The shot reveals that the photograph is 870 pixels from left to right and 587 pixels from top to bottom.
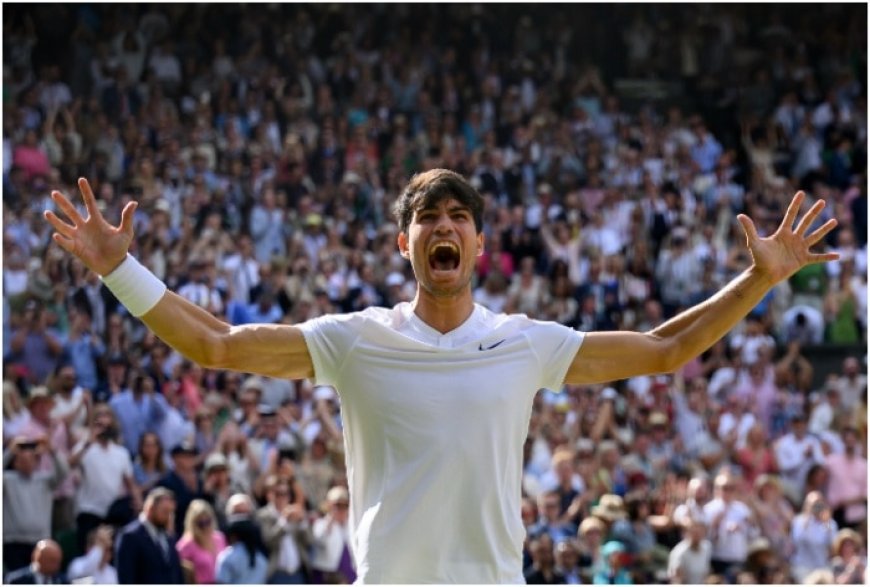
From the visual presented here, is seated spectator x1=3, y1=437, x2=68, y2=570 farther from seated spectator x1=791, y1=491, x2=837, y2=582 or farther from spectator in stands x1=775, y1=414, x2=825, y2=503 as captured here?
spectator in stands x1=775, y1=414, x2=825, y2=503

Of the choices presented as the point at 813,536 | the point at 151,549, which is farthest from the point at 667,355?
the point at 813,536

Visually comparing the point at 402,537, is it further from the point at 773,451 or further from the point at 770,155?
the point at 770,155

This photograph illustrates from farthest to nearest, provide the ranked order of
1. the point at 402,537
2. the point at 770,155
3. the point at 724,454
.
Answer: the point at 770,155 → the point at 724,454 → the point at 402,537

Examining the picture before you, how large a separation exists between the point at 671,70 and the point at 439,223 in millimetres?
19297

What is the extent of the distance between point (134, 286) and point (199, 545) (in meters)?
7.26

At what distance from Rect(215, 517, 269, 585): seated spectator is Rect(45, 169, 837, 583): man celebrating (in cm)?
701

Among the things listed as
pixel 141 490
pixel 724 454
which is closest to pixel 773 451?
pixel 724 454

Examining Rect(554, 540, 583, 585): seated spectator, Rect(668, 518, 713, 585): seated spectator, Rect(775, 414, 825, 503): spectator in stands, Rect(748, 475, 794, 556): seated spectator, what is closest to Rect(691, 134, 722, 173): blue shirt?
Rect(775, 414, 825, 503): spectator in stands

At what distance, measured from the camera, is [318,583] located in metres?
12.1

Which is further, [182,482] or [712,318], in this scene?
[182,482]

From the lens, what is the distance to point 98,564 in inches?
440

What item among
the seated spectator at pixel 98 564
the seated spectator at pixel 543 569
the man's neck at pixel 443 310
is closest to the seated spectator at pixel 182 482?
the seated spectator at pixel 98 564

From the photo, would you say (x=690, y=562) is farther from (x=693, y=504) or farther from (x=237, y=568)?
(x=237, y=568)

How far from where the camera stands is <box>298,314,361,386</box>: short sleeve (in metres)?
4.56
